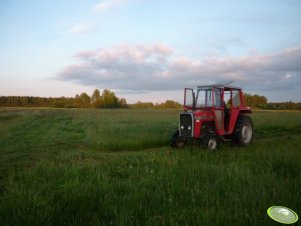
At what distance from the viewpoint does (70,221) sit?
16.4 ft

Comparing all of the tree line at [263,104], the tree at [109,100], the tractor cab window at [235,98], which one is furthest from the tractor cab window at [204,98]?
the tree at [109,100]

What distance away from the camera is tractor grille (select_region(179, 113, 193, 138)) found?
12.9 m

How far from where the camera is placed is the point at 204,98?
1345cm

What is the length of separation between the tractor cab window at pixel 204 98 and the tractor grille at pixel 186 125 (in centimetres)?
75

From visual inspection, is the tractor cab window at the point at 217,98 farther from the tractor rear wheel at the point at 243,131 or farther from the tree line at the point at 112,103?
the tree line at the point at 112,103

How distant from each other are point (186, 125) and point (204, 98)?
4.36 feet

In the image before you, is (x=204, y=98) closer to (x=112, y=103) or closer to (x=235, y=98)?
(x=235, y=98)

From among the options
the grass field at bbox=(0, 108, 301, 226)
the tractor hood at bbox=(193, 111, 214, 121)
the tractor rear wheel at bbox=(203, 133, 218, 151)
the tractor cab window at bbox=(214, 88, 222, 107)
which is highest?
the tractor cab window at bbox=(214, 88, 222, 107)

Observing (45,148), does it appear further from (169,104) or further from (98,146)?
(169,104)

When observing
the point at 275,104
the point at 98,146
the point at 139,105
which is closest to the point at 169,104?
the point at 139,105

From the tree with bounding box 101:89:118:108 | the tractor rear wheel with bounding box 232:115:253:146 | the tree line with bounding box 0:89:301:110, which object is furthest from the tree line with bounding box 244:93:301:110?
the tractor rear wheel with bounding box 232:115:253:146

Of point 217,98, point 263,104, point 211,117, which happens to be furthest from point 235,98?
point 263,104

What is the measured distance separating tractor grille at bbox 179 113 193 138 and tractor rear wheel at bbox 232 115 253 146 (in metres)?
2.25

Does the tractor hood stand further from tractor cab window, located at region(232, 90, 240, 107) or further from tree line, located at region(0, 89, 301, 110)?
tree line, located at region(0, 89, 301, 110)
